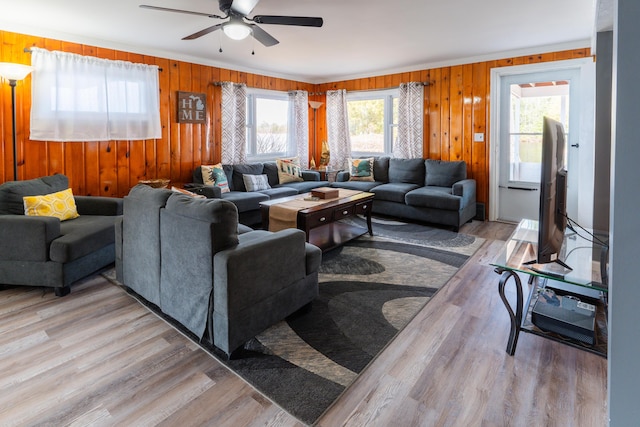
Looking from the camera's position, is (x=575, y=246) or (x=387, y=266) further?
(x=387, y=266)

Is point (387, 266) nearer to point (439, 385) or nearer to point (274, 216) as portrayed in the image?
point (274, 216)

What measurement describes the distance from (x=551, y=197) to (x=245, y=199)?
359 centimetres

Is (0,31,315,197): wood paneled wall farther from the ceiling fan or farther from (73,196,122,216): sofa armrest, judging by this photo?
the ceiling fan

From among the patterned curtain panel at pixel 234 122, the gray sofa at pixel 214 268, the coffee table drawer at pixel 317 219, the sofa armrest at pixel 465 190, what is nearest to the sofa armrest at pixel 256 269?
the gray sofa at pixel 214 268

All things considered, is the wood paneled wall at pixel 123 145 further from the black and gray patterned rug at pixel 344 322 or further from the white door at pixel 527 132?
the white door at pixel 527 132

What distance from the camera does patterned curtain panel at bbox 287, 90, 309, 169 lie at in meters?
6.89

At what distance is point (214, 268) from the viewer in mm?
2070

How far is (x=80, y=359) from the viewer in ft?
6.91

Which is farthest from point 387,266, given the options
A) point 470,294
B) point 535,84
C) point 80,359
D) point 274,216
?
point 535,84

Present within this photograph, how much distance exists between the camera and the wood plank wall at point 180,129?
13.0 feet

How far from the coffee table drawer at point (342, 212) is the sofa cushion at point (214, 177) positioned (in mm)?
1916

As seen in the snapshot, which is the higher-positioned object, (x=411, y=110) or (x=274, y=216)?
(x=411, y=110)

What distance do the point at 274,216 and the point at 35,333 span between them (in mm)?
2104

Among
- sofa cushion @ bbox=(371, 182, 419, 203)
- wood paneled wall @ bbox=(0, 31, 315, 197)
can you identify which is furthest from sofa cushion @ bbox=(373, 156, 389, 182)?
wood paneled wall @ bbox=(0, 31, 315, 197)
